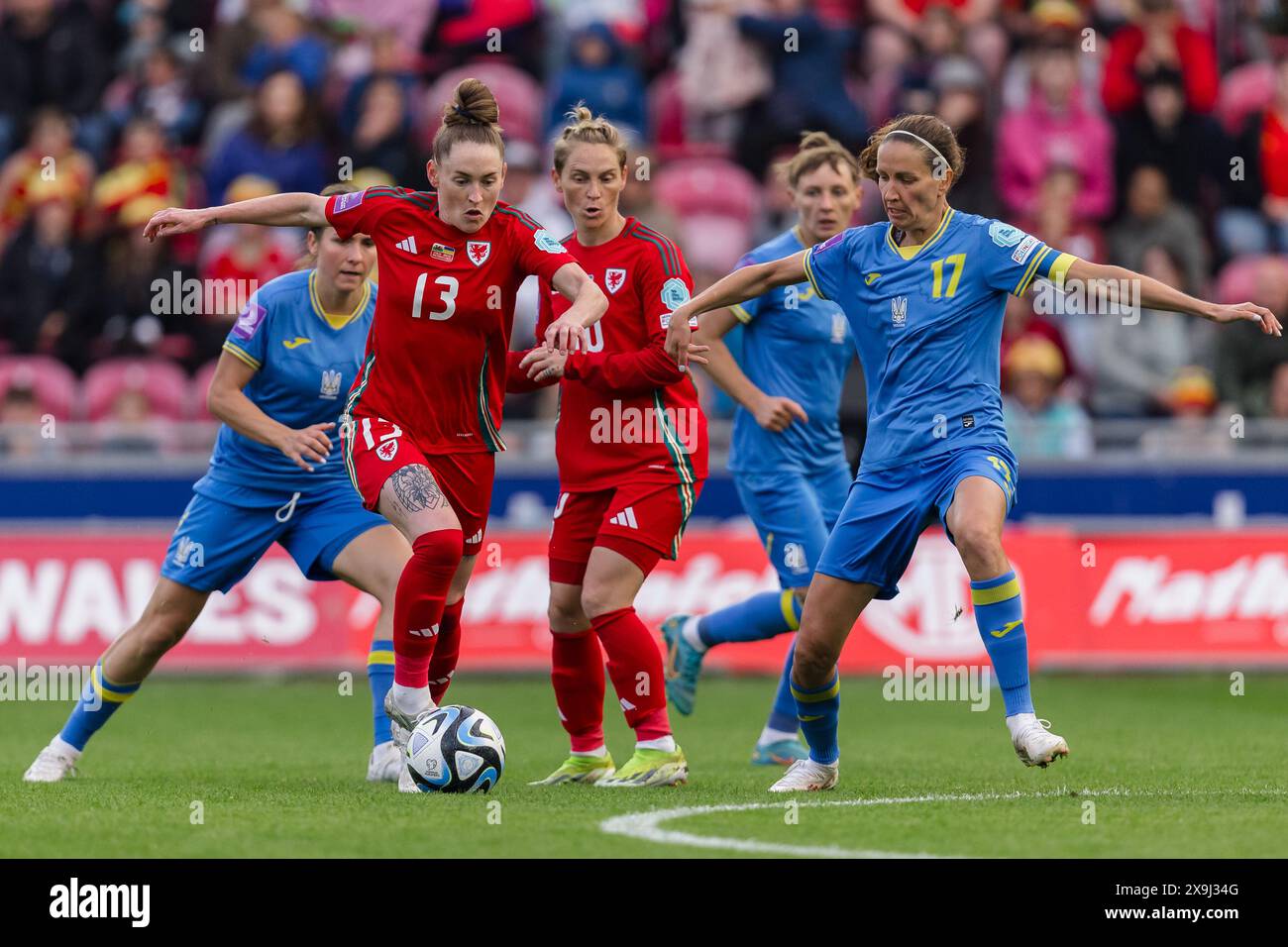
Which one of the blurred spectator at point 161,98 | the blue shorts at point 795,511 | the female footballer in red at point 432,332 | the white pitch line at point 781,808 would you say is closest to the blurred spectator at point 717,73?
the blurred spectator at point 161,98

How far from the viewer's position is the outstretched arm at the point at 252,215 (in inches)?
300

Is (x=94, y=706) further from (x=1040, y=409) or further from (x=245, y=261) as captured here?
(x=1040, y=409)

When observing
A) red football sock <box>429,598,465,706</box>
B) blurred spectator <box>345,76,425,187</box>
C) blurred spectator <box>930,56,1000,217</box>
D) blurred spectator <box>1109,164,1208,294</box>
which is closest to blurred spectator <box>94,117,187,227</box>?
blurred spectator <box>345,76,425,187</box>

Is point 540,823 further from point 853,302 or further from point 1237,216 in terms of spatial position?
point 1237,216

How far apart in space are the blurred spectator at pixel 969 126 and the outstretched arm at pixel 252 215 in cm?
Answer: 1029

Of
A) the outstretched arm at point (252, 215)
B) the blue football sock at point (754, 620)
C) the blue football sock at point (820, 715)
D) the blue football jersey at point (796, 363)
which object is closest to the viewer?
the outstretched arm at point (252, 215)

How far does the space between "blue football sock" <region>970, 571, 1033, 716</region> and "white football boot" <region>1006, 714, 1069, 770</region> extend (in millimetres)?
127

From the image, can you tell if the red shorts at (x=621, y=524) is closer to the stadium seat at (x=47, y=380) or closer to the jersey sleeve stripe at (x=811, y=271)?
the jersey sleeve stripe at (x=811, y=271)

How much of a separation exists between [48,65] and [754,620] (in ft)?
39.4

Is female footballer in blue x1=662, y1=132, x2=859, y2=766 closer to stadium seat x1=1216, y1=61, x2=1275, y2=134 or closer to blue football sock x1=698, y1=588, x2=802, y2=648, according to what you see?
blue football sock x1=698, y1=588, x2=802, y2=648

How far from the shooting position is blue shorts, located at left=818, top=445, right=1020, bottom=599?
24.2 ft

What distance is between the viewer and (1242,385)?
16.2 m

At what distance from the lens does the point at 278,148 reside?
17.7m

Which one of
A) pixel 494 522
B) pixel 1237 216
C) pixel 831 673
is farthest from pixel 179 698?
pixel 1237 216
